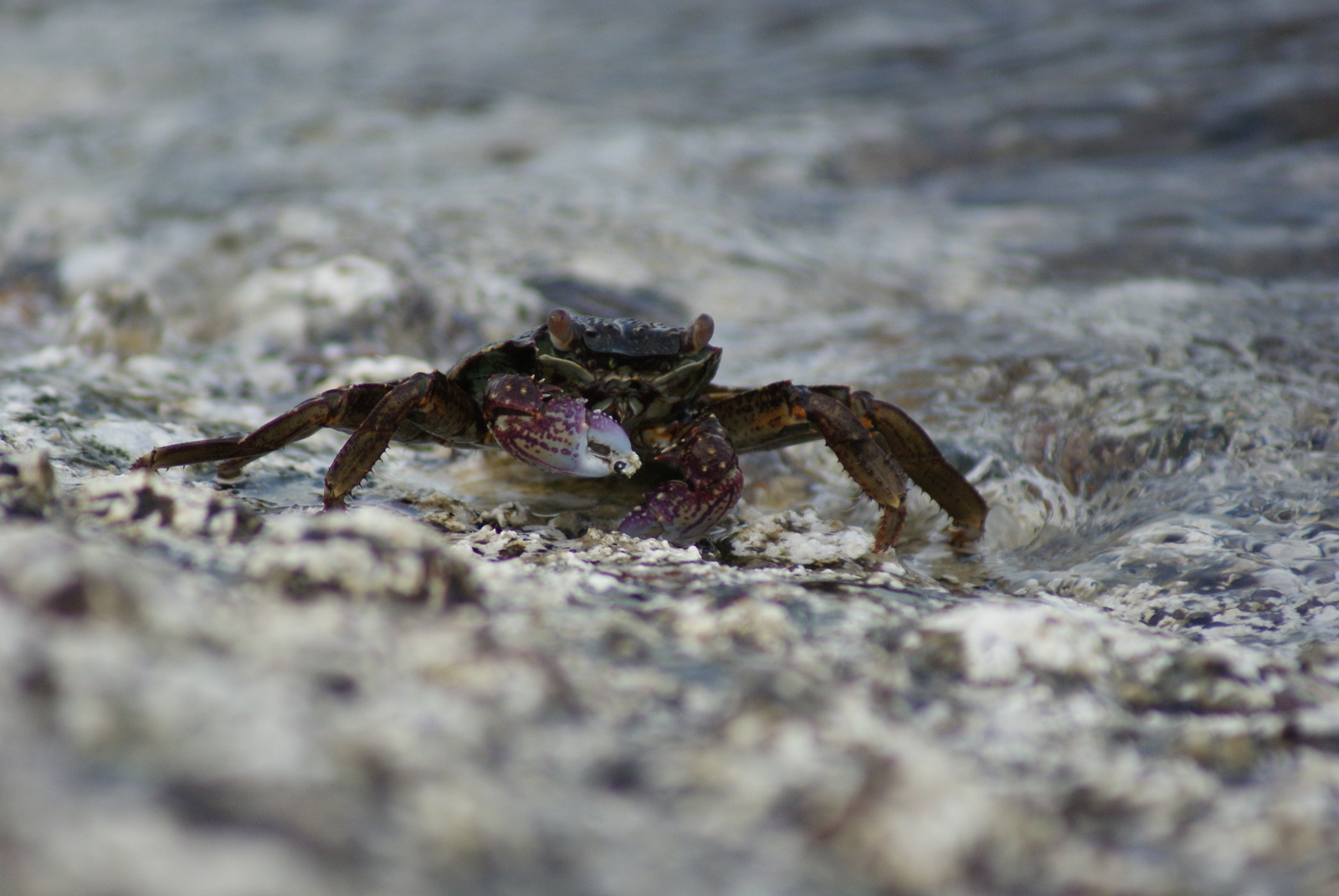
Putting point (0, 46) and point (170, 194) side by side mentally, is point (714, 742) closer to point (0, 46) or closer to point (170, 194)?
point (170, 194)

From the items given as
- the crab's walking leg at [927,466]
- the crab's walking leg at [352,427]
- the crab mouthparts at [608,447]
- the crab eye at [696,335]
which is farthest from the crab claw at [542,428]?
the crab's walking leg at [927,466]

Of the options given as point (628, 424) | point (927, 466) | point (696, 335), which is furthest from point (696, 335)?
point (927, 466)

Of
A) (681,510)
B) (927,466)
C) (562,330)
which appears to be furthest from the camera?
(927,466)

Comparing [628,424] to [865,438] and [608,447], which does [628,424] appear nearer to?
[608,447]

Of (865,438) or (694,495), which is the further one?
(865,438)

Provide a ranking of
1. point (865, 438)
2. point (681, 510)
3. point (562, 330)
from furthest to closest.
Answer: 1. point (865, 438)
2. point (562, 330)
3. point (681, 510)

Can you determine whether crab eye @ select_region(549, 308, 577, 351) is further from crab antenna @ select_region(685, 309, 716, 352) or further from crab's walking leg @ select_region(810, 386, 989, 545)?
crab's walking leg @ select_region(810, 386, 989, 545)

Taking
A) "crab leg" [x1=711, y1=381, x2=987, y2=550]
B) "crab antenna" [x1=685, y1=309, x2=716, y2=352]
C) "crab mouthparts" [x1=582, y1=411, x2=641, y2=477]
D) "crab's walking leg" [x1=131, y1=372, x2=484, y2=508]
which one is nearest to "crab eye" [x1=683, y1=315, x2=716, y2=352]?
"crab antenna" [x1=685, y1=309, x2=716, y2=352]
